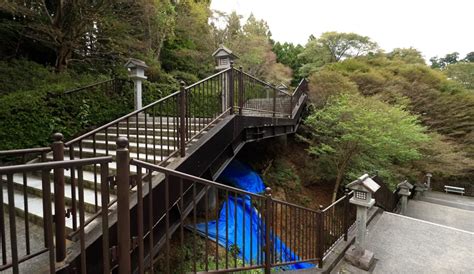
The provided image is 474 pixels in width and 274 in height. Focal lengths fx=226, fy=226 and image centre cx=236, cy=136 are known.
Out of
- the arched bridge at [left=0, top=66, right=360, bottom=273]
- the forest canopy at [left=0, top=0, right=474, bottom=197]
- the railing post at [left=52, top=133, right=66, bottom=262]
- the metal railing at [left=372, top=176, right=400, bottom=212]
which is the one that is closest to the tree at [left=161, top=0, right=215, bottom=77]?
the forest canopy at [left=0, top=0, right=474, bottom=197]

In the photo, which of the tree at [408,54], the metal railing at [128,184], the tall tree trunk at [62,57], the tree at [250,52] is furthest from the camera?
the tree at [408,54]

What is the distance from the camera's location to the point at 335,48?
19.7 m

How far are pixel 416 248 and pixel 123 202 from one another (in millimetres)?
5689

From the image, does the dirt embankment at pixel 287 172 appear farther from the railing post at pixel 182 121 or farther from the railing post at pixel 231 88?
the railing post at pixel 182 121

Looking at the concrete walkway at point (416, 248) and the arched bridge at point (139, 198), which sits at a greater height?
the arched bridge at point (139, 198)

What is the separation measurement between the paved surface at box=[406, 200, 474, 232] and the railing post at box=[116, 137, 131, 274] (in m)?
8.91

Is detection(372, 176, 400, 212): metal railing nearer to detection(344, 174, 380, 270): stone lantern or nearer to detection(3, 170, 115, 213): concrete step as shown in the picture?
detection(344, 174, 380, 270): stone lantern

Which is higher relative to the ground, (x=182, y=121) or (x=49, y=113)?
(x=49, y=113)

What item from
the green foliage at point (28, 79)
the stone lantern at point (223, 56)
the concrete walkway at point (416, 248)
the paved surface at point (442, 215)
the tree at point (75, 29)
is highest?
the tree at point (75, 29)

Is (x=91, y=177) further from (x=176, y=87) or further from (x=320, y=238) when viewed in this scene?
(x=176, y=87)

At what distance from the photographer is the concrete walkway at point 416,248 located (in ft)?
13.2

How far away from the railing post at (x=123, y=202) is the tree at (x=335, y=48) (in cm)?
1926

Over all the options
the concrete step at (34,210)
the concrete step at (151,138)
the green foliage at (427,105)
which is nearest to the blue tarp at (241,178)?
the concrete step at (151,138)

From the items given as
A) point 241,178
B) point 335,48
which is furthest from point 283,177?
point 335,48
